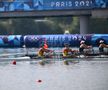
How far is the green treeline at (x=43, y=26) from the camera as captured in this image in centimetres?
10375

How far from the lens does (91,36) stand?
210 feet

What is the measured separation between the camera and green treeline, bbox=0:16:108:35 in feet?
340

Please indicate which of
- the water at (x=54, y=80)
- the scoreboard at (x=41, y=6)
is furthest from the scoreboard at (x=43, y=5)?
the water at (x=54, y=80)

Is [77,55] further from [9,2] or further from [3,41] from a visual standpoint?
[9,2]

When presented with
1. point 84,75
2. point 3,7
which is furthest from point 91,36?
point 84,75

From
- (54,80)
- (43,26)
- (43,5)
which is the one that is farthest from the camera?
(43,26)

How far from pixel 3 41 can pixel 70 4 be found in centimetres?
2451

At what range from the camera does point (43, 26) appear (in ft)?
357

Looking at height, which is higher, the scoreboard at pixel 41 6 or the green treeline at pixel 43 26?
the scoreboard at pixel 41 6

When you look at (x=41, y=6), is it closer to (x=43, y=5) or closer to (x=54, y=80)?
(x=43, y=5)

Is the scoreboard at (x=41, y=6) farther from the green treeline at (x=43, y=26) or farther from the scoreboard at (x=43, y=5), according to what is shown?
the green treeline at (x=43, y=26)

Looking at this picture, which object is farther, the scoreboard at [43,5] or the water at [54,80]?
the scoreboard at [43,5]

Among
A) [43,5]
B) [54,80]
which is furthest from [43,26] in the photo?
[54,80]

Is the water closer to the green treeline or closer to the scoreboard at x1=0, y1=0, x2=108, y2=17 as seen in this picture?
the scoreboard at x1=0, y1=0, x2=108, y2=17
